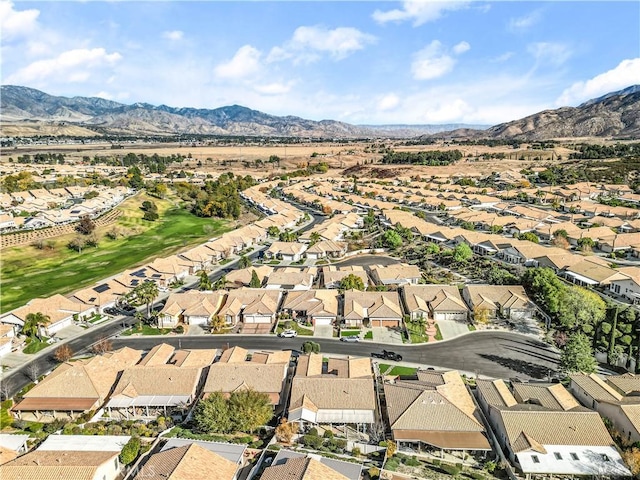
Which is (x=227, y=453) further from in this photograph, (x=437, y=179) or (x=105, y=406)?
(x=437, y=179)

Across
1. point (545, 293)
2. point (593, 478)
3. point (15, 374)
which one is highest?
point (545, 293)

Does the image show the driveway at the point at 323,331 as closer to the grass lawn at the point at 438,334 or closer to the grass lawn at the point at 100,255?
the grass lawn at the point at 438,334

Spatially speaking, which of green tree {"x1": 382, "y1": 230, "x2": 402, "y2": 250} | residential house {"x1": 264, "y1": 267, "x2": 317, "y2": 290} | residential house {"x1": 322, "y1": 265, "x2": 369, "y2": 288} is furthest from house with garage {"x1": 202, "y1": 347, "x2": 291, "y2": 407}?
green tree {"x1": 382, "y1": 230, "x2": 402, "y2": 250}

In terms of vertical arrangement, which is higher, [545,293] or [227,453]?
[545,293]

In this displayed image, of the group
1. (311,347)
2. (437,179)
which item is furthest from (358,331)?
(437,179)

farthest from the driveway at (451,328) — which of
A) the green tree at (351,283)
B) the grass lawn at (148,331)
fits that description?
the grass lawn at (148,331)
